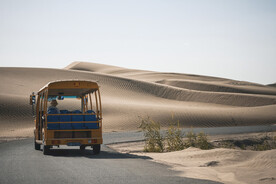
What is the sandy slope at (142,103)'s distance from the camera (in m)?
42.7

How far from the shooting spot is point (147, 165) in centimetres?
1262

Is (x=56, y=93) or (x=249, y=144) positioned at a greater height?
(x=56, y=93)

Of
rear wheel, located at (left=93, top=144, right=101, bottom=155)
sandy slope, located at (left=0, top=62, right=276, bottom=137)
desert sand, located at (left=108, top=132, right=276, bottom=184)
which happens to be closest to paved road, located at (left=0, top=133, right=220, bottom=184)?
desert sand, located at (left=108, top=132, right=276, bottom=184)

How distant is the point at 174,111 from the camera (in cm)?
4966

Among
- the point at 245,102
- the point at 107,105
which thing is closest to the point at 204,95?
the point at 245,102

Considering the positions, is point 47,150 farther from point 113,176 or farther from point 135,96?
point 135,96

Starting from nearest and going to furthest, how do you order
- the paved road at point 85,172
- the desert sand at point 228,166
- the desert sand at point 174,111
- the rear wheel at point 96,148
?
the paved road at point 85,172 → the desert sand at point 228,166 → the desert sand at point 174,111 → the rear wheel at point 96,148

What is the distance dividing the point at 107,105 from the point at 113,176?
41.2 meters

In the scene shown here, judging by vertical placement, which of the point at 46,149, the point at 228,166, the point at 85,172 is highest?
the point at 46,149

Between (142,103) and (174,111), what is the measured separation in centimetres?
1146

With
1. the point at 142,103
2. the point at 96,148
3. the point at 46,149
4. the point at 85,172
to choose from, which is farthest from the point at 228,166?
the point at 142,103

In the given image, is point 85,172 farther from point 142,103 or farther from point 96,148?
point 142,103

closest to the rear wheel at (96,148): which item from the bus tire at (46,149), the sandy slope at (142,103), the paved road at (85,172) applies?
the bus tire at (46,149)

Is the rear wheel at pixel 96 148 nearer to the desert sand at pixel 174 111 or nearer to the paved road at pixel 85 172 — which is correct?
the desert sand at pixel 174 111
